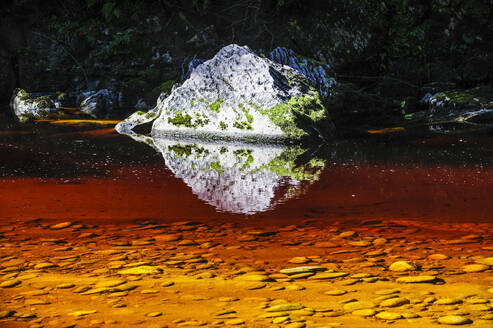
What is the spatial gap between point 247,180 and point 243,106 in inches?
107

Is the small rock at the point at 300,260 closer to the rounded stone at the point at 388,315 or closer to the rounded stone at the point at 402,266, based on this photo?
the rounded stone at the point at 402,266

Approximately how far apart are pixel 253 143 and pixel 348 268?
4.19 metres

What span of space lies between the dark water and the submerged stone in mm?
443

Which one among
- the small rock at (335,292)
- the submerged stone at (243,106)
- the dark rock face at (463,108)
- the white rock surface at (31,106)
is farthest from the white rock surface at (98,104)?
the small rock at (335,292)

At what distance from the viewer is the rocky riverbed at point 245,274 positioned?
1.87 m

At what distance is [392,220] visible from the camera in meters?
3.08

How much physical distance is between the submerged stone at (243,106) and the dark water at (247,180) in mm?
443

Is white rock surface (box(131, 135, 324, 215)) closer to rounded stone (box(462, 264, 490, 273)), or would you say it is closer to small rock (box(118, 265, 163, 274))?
small rock (box(118, 265, 163, 274))

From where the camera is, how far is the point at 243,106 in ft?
22.4

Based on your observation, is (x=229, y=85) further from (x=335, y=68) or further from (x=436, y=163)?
(x=335, y=68)

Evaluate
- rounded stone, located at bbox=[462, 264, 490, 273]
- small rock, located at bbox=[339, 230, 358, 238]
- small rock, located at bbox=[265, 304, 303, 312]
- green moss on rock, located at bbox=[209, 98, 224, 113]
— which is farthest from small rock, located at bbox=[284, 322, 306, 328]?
green moss on rock, located at bbox=[209, 98, 224, 113]

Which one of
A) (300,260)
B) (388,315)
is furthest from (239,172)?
(388,315)

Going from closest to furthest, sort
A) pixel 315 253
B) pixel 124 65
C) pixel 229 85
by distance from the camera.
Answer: pixel 315 253, pixel 229 85, pixel 124 65

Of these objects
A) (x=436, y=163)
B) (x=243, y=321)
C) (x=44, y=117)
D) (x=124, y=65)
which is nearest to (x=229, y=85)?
(x=436, y=163)
